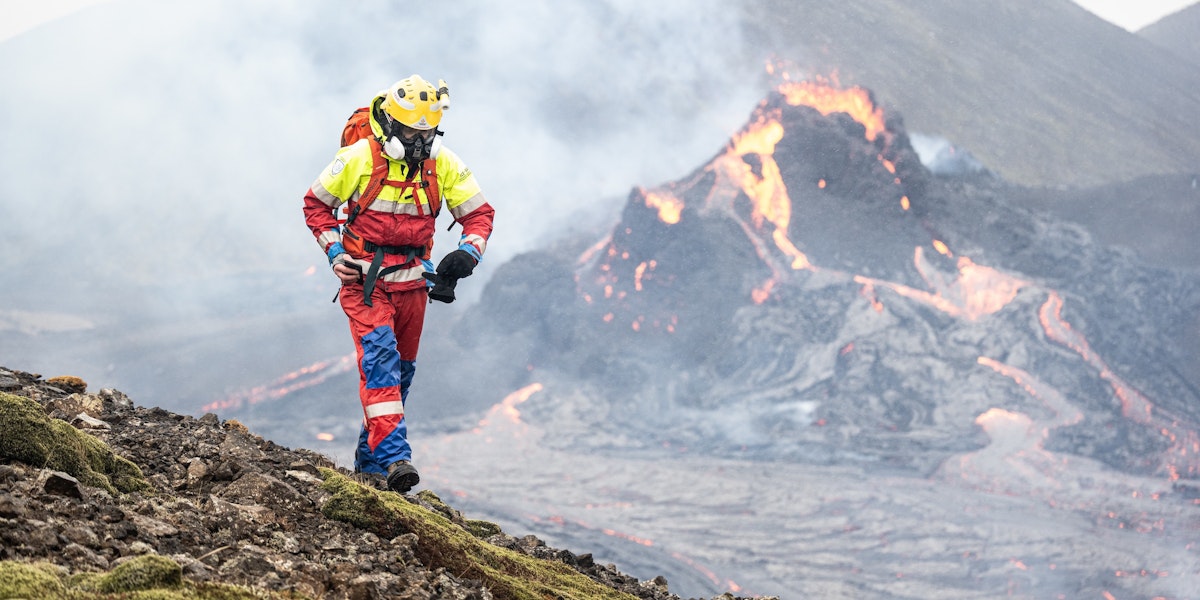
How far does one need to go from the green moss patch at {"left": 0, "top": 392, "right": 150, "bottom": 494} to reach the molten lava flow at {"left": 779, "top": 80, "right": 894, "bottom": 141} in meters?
57.2

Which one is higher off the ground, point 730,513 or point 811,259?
point 811,259

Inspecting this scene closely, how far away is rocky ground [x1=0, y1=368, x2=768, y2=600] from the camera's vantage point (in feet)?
14.5

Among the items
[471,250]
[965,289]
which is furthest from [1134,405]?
[471,250]

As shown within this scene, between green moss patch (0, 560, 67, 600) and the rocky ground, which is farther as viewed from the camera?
the rocky ground

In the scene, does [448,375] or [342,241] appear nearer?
[342,241]

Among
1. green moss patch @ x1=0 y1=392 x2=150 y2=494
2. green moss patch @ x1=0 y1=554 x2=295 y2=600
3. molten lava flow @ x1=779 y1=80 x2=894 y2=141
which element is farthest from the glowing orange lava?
green moss patch @ x1=0 y1=554 x2=295 y2=600

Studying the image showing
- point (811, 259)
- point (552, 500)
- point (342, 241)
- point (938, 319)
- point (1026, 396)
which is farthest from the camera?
point (811, 259)

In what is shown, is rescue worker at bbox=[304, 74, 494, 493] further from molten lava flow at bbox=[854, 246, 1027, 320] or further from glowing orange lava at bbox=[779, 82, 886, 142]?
glowing orange lava at bbox=[779, 82, 886, 142]

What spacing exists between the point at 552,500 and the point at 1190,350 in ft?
112

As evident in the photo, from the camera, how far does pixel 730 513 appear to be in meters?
36.3

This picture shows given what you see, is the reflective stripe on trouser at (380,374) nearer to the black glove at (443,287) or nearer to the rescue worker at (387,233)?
the rescue worker at (387,233)

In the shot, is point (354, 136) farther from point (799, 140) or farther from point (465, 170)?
point (799, 140)

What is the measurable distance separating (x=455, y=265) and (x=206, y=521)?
3196 millimetres

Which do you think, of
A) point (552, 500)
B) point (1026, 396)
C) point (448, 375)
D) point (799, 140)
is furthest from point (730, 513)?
point (799, 140)
